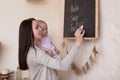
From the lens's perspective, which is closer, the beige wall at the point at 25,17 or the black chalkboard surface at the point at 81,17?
the black chalkboard surface at the point at 81,17

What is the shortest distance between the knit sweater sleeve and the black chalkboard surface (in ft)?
0.59

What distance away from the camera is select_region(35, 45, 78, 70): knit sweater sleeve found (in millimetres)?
1452

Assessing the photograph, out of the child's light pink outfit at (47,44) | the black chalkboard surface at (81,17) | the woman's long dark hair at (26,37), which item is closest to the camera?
the black chalkboard surface at (81,17)

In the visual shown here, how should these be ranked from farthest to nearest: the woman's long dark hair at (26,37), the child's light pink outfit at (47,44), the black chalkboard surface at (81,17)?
the child's light pink outfit at (47,44), the woman's long dark hair at (26,37), the black chalkboard surface at (81,17)

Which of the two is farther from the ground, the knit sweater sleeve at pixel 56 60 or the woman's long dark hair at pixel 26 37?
the woman's long dark hair at pixel 26 37

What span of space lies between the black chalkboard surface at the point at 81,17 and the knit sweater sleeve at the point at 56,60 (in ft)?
0.59

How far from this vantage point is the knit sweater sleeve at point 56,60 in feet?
4.76

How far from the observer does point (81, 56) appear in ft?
5.66

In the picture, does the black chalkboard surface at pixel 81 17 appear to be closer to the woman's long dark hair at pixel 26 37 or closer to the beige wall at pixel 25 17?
the beige wall at pixel 25 17

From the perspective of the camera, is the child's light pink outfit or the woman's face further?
the child's light pink outfit

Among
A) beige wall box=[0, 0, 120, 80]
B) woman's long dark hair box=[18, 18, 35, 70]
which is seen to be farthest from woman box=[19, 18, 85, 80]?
beige wall box=[0, 0, 120, 80]

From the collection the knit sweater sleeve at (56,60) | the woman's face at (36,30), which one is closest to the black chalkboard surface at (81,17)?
the knit sweater sleeve at (56,60)

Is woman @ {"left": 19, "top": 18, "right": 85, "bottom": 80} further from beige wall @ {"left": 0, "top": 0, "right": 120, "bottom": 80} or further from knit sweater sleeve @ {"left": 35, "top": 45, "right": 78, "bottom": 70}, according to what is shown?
beige wall @ {"left": 0, "top": 0, "right": 120, "bottom": 80}

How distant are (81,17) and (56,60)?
40 centimetres
